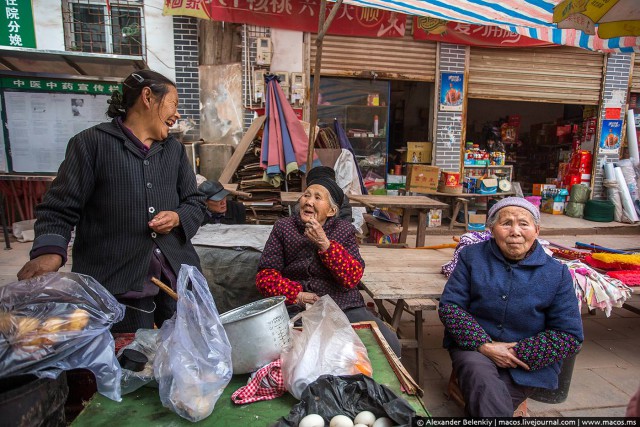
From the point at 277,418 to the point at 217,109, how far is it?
5.97 metres

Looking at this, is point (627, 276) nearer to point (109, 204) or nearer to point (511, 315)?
point (511, 315)

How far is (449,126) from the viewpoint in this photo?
7418 mm

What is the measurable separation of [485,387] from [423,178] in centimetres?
556

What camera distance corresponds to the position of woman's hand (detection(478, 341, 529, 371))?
6.73ft

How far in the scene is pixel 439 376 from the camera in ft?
9.93

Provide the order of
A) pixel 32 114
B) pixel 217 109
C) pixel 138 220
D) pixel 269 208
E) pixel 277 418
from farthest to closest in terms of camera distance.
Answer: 1. pixel 217 109
2. pixel 269 208
3. pixel 32 114
4. pixel 138 220
5. pixel 277 418

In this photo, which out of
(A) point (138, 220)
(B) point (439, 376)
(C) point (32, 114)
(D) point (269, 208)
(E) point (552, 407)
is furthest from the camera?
(D) point (269, 208)

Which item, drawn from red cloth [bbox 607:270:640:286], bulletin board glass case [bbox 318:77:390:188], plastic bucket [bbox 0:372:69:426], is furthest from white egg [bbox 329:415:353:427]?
bulletin board glass case [bbox 318:77:390:188]

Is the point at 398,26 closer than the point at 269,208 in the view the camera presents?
No

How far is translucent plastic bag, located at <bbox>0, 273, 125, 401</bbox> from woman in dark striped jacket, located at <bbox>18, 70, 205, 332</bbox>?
43 cm

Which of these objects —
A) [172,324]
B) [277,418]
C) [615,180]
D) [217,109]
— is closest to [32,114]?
[217,109]

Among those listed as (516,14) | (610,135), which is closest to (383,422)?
(516,14)

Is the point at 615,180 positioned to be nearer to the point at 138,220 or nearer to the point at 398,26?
the point at 398,26

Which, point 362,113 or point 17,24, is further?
point 362,113
